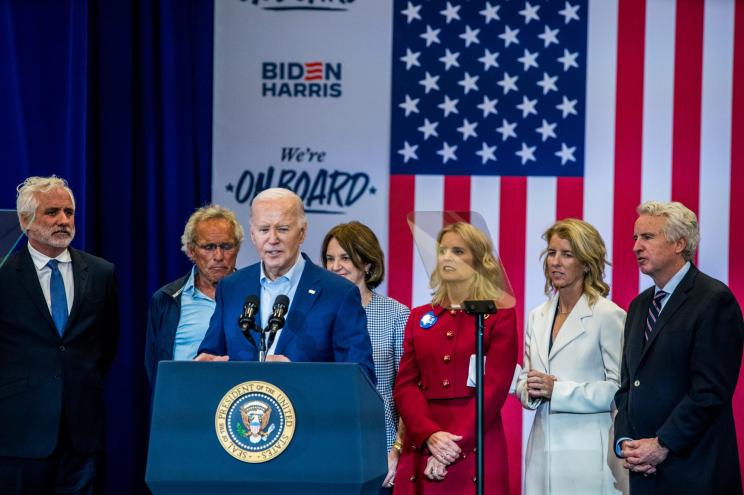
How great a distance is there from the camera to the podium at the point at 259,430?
8.32 ft

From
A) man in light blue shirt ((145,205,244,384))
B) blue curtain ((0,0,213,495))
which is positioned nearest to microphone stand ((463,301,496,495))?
man in light blue shirt ((145,205,244,384))

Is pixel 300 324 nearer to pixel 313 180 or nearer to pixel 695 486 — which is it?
pixel 695 486

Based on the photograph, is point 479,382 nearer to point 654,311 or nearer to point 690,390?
point 690,390

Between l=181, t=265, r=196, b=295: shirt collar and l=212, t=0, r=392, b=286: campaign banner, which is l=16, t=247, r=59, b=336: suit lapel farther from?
l=212, t=0, r=392, b=286: campaign banner

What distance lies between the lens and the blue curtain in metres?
5.33

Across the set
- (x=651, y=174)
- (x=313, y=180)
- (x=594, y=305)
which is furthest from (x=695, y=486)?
(x=313, y=180)

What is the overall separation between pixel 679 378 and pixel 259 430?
1846mm

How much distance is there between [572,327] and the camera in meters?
4.27

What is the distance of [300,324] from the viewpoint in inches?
126

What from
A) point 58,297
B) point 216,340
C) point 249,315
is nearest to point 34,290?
point 58,297

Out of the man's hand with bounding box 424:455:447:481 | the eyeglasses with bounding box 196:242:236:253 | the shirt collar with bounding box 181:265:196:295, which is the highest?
the eyeglasses with bounding box 196:242:236:253

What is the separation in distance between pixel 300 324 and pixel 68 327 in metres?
1.45

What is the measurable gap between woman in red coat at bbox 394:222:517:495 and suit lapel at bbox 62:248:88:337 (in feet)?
4.28

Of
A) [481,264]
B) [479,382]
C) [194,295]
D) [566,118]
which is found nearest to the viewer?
[479,382]
